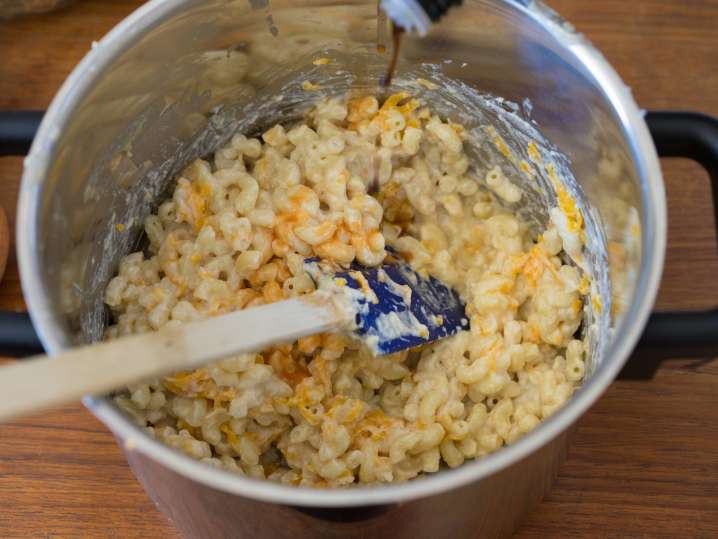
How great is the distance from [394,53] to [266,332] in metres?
0.35

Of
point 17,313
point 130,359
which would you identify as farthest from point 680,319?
point 17,313

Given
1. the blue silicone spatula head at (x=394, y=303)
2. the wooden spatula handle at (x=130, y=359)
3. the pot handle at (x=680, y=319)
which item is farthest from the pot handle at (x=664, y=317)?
the blue silicone spatula head at (x=394, y=303)

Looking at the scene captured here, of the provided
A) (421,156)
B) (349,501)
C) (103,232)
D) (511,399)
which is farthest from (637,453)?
(103,232)

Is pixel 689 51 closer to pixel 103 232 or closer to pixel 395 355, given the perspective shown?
pixel 395 355

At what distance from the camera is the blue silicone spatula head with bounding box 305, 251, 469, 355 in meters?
1.01

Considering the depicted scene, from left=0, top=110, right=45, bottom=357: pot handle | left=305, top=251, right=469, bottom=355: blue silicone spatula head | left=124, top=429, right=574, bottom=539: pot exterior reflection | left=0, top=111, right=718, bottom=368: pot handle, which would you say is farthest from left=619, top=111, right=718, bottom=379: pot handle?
left=0, top=110, right=45, bottom=357: pot handle

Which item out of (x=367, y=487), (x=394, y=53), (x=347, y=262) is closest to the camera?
(x=367, y=487)

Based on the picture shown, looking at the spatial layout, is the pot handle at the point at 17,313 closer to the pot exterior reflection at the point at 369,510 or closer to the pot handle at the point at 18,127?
the pot handle at the point at 18,127

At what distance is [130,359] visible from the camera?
709 millimetres

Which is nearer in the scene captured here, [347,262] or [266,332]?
[266,332]

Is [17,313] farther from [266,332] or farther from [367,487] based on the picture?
[367,487]

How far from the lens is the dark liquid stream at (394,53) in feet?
3.03

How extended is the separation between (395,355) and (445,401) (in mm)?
91

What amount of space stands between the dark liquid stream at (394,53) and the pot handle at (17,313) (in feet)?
1.20
